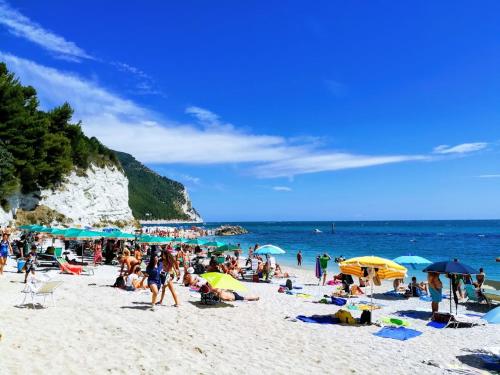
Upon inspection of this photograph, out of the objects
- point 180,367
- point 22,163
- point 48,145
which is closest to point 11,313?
point 180,367

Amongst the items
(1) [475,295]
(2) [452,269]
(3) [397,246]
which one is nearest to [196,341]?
(2) [452,269]

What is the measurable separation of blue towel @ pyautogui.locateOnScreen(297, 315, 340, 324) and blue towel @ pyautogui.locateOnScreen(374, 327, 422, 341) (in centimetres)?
130

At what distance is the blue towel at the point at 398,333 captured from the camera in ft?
31.1

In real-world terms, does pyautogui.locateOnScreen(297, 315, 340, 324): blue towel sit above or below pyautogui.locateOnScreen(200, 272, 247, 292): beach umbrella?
below

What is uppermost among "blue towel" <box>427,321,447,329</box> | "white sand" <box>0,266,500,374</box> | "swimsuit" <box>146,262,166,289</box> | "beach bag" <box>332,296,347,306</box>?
"swimsuit" <box>146,262,166,289</box>

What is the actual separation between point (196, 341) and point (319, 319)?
414 centimetres

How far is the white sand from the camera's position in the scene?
653cm

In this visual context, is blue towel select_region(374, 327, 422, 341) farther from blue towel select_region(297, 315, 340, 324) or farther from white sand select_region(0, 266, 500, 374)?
blue towel select_region(297, 315, 340, 324)

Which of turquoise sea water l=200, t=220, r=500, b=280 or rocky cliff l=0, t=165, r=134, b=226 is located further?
turquoise sea water l=200, t=220, r=500, b=280

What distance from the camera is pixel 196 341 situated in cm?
806

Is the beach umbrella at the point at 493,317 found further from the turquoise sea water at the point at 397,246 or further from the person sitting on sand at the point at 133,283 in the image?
the turquoise sea water at the point at 397,246

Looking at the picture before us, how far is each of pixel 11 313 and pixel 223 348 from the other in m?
4.98

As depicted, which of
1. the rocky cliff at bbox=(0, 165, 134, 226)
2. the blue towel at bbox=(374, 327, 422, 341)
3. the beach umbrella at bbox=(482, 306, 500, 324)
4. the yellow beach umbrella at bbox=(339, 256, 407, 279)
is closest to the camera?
the beach umbrella at bbox=(482, 306, 500, 324)

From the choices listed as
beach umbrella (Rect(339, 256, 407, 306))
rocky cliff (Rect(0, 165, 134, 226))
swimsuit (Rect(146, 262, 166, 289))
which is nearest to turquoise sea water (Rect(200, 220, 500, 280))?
beach umbrella (Rect(339, 256, 407, 306))
